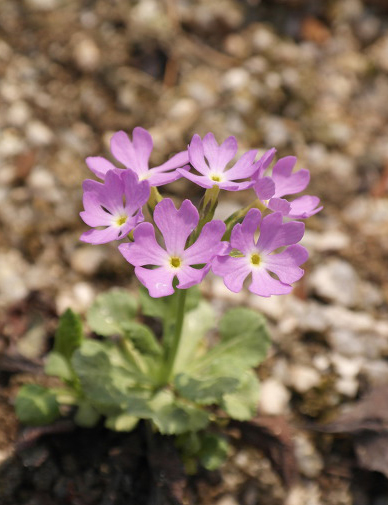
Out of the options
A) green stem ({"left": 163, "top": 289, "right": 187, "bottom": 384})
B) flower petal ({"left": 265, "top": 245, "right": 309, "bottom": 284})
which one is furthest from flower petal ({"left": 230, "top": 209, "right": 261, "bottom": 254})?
green stem ({"left": 163, "top": 289, "right": 187, "bottom": 384})

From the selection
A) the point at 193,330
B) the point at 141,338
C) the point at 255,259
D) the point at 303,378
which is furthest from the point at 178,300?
the point at 303,378

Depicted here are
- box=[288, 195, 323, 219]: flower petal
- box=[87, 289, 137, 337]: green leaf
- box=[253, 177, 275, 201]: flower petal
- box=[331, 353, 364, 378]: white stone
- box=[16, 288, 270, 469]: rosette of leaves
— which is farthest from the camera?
box=[331, 353, 364, 378]: white stone

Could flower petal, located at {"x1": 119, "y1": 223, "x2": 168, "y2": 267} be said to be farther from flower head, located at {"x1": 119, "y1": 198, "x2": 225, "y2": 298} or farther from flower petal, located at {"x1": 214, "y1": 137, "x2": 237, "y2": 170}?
flower petal, located at {"x1": 214, "y1": 137, "x2": 237, "y2": 170}

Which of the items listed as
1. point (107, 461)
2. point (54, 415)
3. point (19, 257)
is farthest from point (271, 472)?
point (19, 257)

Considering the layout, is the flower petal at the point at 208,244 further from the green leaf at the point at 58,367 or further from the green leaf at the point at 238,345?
the green leaf at the point at 58,367

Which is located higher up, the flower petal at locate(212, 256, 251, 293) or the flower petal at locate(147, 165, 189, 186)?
the flower petal at locate(147, 165, 189, 186)

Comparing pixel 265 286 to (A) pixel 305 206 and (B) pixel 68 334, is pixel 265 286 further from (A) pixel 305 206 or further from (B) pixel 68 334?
(B) pixel 68 334
